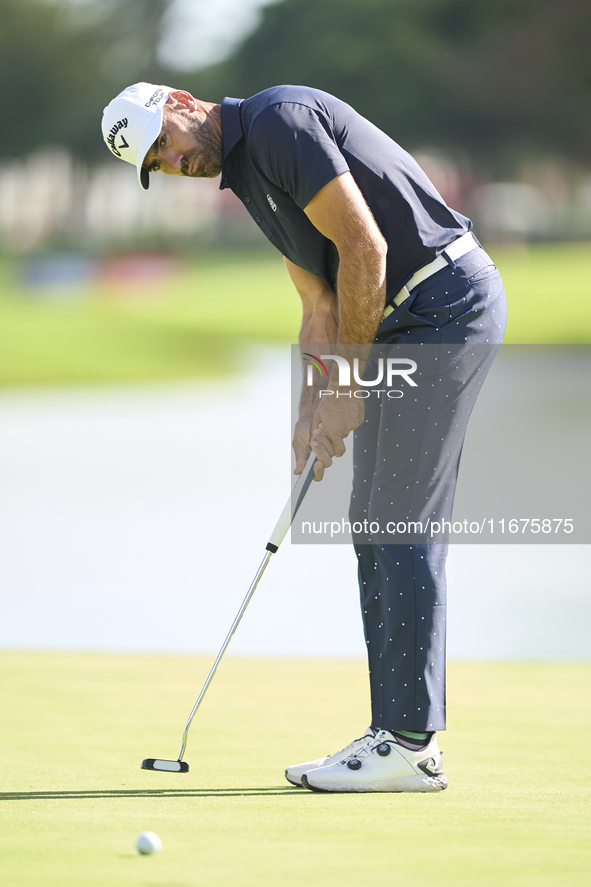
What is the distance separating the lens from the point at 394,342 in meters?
2.79

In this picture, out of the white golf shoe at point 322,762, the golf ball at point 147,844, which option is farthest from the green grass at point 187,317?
the golf ball at point 147,844

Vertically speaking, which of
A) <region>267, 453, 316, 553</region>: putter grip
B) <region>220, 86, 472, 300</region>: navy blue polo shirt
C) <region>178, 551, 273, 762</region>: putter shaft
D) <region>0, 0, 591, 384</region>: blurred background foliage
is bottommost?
<region>178, 551, 273, 762</region>: putter shaft

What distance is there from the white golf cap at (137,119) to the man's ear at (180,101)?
0.01 m

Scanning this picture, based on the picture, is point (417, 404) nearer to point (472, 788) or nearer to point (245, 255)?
point (472, 788)

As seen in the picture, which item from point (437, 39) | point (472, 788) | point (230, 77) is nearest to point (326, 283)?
point (472, 788)

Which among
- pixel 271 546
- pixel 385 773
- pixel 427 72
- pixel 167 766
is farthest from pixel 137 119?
pixel 427 72

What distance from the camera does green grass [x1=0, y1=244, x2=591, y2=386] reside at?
19688 mm

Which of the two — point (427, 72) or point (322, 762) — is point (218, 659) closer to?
point (322, 762)

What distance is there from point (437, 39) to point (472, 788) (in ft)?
149

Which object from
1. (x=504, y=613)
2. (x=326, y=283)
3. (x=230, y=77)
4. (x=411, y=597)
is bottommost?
(x=504, y=613)

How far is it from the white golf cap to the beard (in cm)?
8

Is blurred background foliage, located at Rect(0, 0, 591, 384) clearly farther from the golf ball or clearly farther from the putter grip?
the golf ball

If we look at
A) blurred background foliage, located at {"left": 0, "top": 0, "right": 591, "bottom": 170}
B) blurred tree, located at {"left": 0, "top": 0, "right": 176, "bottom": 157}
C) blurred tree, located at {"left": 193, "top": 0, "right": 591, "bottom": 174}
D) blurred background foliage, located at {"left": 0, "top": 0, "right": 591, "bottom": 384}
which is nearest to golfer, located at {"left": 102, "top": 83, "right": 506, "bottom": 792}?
blurred background foliage, located at {"left": 0, "top": 0, "right": 591, "bottom": 384}

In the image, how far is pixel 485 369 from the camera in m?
2.85
